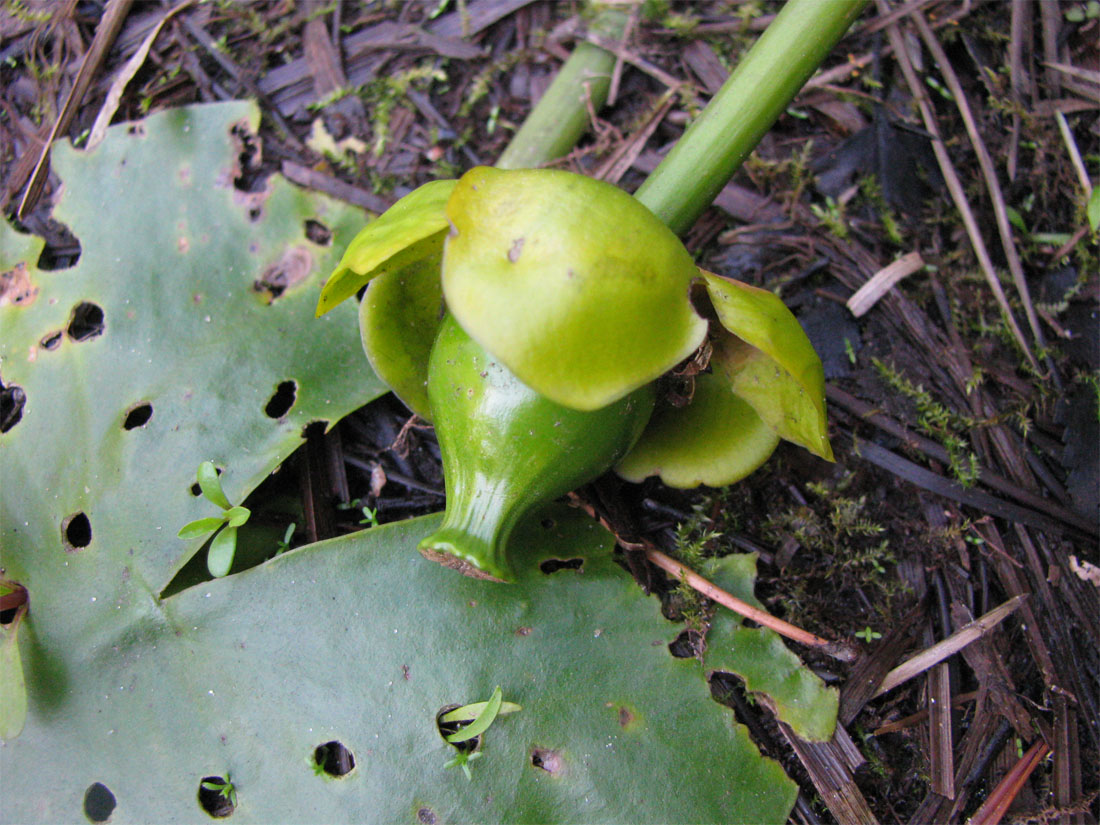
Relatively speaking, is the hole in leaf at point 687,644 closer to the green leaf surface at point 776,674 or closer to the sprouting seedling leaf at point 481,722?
the green leaf surface at point 776,674

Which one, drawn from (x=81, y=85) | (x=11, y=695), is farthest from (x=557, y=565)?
(x=81, y=85)

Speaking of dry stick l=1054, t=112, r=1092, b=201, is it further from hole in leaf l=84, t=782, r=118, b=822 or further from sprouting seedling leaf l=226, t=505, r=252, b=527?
hole in leaf l=84, t=782, r=118, b=822

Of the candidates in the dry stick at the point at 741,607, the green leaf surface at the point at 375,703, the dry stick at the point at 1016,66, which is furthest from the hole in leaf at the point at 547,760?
the dry stick at the point at 1016,66

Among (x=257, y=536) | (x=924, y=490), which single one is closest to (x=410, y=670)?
(x=257, y=536)

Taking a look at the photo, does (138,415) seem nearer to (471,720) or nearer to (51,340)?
(51,340)

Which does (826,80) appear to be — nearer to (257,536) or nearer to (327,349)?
(327,349)

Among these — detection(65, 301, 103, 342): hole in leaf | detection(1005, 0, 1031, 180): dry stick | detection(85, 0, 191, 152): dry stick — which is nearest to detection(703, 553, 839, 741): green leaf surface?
detection(1005, 0, 1031, 180): dry stick
